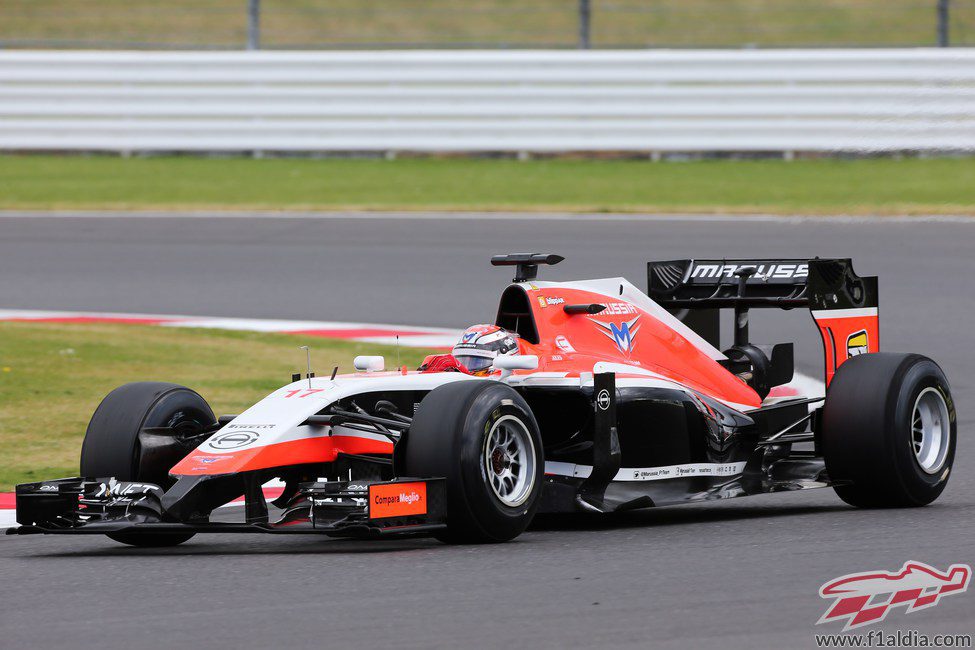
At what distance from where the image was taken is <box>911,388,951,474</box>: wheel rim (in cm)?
829

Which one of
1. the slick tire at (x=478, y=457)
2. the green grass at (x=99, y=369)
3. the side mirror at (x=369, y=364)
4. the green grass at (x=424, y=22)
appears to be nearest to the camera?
the slick tire at (x=478, y=457)

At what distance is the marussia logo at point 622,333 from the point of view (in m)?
8.23

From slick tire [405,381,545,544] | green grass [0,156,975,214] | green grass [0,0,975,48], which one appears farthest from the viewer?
green grass [0,0,975,48]

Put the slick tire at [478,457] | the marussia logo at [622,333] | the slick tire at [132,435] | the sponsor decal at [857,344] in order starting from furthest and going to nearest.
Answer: the sponsor decal at [857,344]
the marussia logo at [622,333]
the slick tire at [132,435]
the slick tire at [478,457]

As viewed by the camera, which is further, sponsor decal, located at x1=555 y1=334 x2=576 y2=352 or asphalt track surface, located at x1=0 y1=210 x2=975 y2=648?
sponsor decal, located at x1=555 y1=334 x2=576 y2=352

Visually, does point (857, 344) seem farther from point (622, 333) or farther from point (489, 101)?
point (489, 101)

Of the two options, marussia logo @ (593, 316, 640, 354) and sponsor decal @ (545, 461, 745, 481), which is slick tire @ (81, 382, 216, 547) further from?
marussia logo @ (593, 316, 640, 354)

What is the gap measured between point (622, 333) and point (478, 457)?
1.73 m

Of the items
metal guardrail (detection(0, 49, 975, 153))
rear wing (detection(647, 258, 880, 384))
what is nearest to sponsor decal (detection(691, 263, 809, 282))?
rear wing (detection(647, 258, 880, 384))

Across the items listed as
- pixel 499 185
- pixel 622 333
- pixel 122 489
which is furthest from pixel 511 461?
pixel 499 185

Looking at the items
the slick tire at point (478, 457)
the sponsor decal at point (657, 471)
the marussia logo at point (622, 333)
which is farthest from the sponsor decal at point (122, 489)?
the marussia logo at point (622, 333)

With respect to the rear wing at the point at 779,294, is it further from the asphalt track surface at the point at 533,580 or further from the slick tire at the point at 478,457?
the slick tire at the point at 478,457

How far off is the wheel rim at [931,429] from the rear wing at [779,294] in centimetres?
64

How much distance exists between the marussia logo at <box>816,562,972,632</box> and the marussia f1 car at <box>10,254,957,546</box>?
5.27 feet
